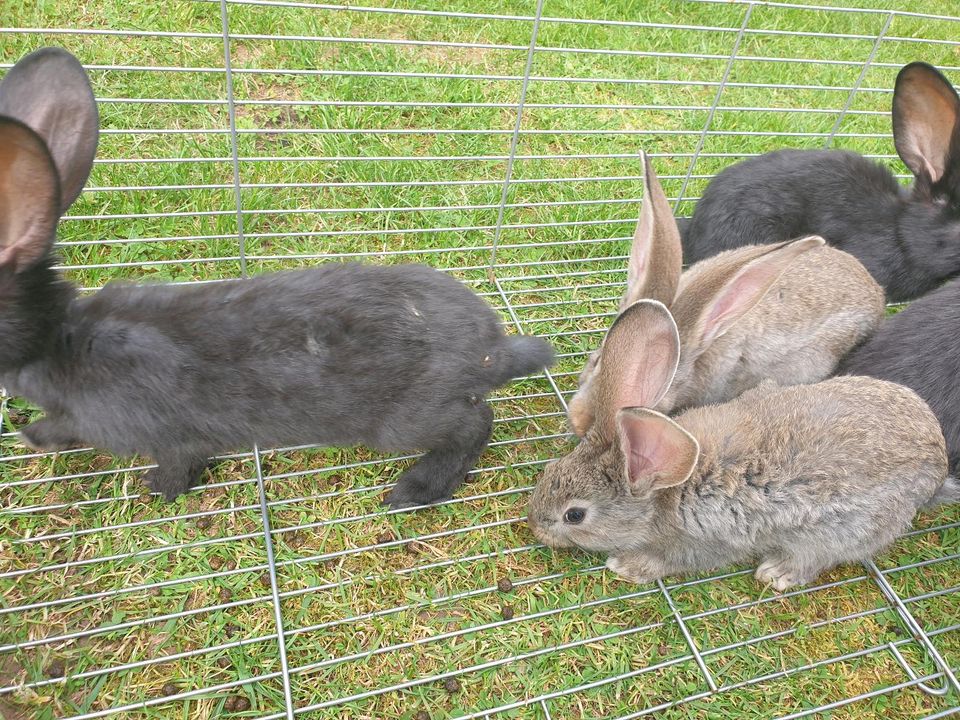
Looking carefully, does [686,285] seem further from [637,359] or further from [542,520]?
[542,520]

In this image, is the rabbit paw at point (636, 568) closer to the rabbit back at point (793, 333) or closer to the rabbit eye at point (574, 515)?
the rabbit eye at point (574, 515)

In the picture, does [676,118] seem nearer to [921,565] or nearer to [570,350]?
[570,350]

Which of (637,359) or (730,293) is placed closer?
(637,359)

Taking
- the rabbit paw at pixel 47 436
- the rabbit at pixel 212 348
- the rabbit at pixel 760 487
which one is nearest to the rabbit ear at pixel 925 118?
the rabbit at pixel 760 487

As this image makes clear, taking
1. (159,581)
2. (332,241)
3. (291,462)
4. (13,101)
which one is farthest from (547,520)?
(13,101)

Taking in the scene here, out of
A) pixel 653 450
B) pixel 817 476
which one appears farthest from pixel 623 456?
pixel 817 476

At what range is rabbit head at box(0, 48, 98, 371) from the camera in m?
1.89

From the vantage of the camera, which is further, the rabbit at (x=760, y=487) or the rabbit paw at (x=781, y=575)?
the rabbit paw at (x=781, y=575)

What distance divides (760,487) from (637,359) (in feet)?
Answer: 2.08

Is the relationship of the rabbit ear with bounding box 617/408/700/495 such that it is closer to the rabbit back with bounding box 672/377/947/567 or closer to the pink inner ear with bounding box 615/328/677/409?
the pink inner ear with bounding box 615/328/677/409

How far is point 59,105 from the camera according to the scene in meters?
2.10

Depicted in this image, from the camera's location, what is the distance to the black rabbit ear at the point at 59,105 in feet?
6.73

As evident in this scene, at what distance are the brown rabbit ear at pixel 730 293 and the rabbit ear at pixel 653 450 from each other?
0.54 meters

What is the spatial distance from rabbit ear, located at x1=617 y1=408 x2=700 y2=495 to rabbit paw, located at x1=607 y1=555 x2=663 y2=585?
12.2 inches
